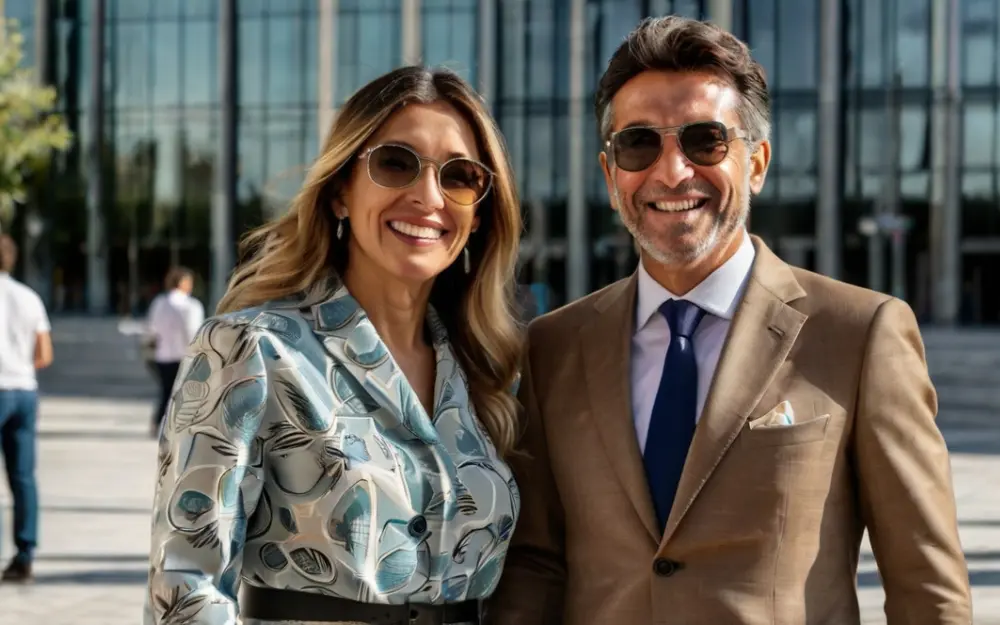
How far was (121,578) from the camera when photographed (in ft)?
27.4

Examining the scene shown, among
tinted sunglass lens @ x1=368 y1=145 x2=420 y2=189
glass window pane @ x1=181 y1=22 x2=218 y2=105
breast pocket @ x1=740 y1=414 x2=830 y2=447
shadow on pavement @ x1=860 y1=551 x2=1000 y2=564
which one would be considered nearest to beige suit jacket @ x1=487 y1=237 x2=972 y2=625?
breast pocket @ x1=740 y1=414 x2=830 y2=447

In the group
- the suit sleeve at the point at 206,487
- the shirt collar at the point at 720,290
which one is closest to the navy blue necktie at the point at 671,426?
the shirt collar at the point at 720,290

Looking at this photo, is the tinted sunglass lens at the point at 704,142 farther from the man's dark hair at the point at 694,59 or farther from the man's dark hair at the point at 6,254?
the man's dark hair at the point at 6,254

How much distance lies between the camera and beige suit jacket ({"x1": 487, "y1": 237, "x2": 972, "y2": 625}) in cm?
276

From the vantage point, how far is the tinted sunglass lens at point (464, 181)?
3.12 m

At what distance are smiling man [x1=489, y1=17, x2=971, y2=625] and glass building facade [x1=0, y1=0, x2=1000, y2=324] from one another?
124 ft

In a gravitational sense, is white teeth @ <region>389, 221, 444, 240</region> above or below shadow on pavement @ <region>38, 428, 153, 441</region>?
above

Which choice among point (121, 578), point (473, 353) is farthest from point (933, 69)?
point (473, 353)

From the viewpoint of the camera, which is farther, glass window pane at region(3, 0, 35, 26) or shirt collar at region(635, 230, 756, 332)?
glass window pane at region(3, 0, 35, 26)

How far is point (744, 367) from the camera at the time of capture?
2.88 meters

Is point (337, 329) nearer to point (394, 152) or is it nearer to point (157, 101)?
point (394, 152)

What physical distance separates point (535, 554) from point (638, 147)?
3.18 ft

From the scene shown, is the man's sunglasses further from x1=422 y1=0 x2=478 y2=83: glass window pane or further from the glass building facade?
x1=422 y1=0 x2=478 y2=83: glass window pane

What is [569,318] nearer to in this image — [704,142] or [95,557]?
[704,142]
